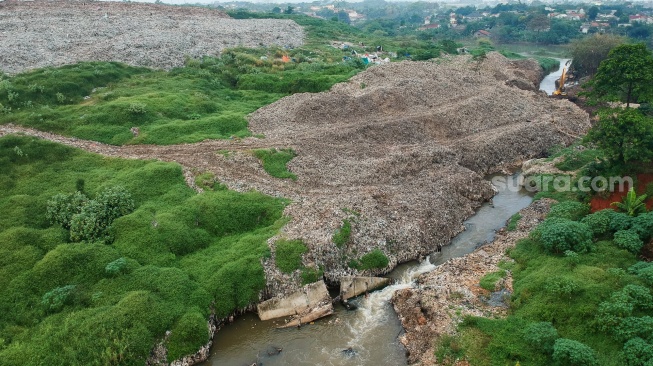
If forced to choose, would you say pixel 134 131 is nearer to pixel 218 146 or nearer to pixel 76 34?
pixel 218 146

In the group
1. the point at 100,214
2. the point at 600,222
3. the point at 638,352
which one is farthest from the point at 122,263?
the point at 600,222

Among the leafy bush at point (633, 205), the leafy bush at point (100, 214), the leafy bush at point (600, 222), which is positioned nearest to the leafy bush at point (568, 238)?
the leafy bush at point (600, 222)

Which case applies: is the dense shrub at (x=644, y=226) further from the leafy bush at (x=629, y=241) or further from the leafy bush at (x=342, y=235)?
the leafy bush at (x=342, y=235)

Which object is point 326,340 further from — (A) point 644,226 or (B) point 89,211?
(A) point 644,226

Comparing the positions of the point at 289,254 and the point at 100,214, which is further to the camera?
the point at 100,214

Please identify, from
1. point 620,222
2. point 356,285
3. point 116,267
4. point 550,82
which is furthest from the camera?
point 550,82

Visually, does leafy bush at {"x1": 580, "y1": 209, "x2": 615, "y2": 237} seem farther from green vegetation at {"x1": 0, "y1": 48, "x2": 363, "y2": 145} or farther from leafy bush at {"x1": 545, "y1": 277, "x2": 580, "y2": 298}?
green vegetation at {"x1": 0, "y1": 48, "x2": 363, "y2": 145}
